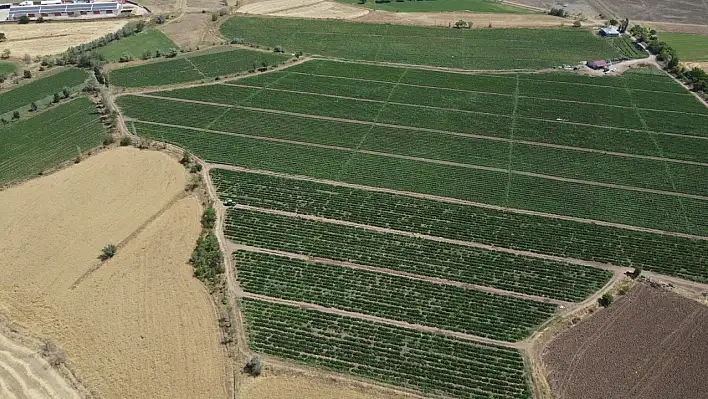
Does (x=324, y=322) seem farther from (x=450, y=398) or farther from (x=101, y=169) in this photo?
(x=101, y=169)

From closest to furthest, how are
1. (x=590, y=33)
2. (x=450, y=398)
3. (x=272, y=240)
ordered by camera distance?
1. (x=450, y=398)
2. (x=272, y=240)
3. (x=590, y=33)

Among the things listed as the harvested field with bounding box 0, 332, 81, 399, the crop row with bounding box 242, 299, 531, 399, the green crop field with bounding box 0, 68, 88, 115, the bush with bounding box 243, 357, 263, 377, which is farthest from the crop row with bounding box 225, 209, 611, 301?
the green crop field with bounding box 0, 68, 88, 115

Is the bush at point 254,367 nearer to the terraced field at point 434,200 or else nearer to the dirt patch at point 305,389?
the dirt patch at point 305,389

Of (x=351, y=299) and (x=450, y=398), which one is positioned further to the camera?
(x=351, y=299)

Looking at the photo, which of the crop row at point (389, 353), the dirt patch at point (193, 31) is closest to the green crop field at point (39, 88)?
the dirt patch at point (193, 31)

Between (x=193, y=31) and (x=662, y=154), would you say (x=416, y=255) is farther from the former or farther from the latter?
(x=193, y=31)

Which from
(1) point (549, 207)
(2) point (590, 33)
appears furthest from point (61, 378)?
(2) point (590, 33)
